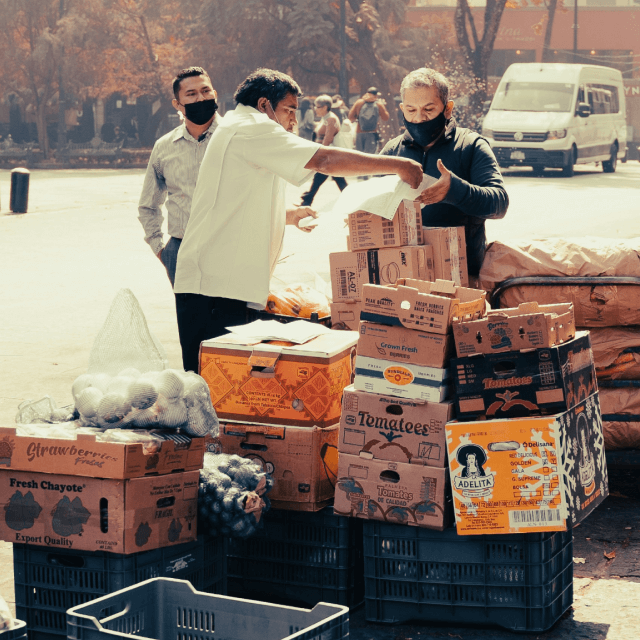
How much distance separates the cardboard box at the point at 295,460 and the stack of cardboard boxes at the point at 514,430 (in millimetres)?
540

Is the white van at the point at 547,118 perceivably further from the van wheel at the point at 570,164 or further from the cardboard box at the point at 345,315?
the cardboard box at the point at 345,315

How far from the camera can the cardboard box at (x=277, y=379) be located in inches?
158

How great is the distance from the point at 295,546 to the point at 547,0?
58652 millimetres

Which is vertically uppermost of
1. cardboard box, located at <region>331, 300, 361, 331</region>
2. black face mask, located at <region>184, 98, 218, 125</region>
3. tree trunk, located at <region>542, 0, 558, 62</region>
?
tree trunk, located at <region>542, 0, 558, 62</region>

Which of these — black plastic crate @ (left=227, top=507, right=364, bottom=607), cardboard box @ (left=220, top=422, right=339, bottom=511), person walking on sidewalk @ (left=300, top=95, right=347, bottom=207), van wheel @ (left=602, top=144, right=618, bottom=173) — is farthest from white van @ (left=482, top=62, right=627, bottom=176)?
black plastic crate @ (left=227, top=507, right=364, bottom=607)

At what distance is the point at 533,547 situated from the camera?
12.0ft

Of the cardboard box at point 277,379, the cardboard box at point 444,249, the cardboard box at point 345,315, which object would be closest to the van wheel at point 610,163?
the cardboard box at point 444,249

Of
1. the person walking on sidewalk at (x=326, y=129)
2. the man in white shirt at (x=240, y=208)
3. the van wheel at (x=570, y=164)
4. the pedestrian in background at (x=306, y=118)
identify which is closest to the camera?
the man in white shirt at (x=240, y=208)

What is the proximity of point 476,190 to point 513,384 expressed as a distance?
1.25m

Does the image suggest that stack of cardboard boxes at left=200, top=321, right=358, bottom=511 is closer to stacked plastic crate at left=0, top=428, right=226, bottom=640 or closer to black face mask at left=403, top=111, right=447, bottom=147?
stacked plastic crate at left=0, top=428, right=226, bottom=640

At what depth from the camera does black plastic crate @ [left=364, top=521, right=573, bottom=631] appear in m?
3.70

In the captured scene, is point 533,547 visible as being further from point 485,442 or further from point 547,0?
point 547,0

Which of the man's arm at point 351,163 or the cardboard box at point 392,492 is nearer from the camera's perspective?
the cardboard box at point 392,492

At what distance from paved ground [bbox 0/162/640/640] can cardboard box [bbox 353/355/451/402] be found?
855 millimetres
